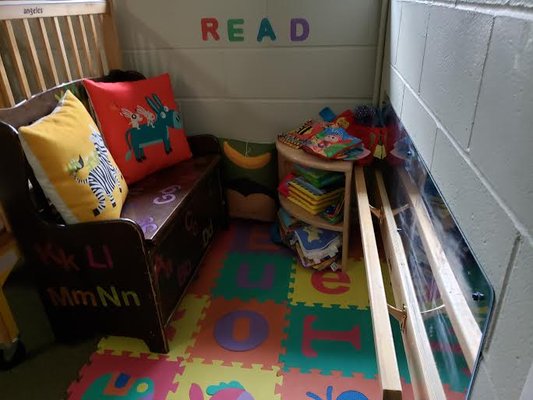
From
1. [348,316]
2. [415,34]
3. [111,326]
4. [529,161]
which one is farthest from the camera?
[348,316]

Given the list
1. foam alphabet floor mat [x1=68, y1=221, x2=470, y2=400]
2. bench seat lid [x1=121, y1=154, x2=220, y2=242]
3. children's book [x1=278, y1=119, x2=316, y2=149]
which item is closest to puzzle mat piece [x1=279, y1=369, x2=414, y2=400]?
foam alphabet floor mat [x1=68, y1=221, x2=470, y2=400]

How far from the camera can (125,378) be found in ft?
4.55

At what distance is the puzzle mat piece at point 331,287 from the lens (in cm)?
169

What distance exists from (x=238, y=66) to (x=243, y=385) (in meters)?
1.42

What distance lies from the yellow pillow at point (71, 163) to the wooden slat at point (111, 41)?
63 centimetres

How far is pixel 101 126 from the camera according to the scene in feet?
5.34

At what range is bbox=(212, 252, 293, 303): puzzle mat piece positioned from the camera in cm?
175

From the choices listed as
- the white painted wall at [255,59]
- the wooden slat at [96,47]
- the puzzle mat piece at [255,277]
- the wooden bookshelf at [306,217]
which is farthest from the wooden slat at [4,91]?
the wooden bookshelf at [306,217]

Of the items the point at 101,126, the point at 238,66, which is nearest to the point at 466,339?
the point at 101,126

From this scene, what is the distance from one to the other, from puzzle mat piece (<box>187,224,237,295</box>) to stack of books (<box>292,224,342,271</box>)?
40 centimetres

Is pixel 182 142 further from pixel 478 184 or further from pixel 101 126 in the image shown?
pixel 478 184

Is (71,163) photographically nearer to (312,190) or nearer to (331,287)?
(312,190)

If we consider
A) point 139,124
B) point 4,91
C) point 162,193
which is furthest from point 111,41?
point 162,193

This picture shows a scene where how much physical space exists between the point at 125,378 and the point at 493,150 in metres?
1.32
